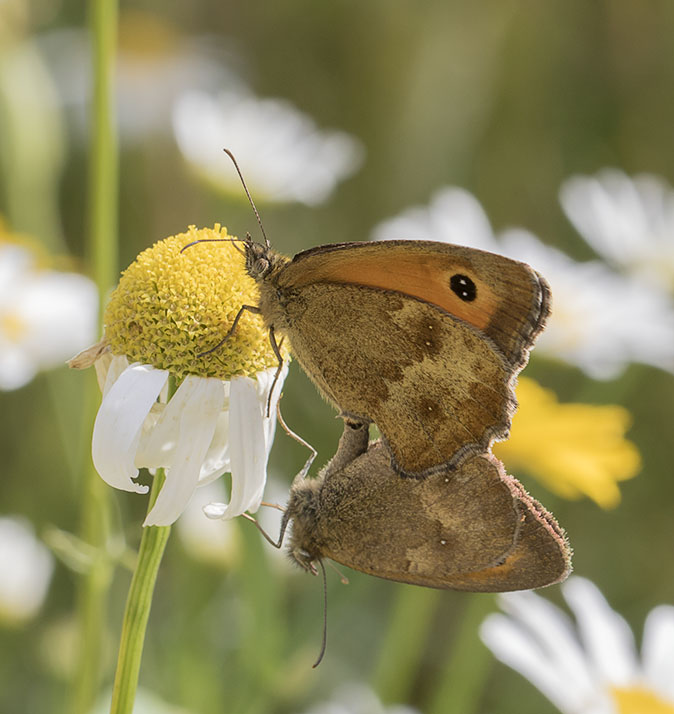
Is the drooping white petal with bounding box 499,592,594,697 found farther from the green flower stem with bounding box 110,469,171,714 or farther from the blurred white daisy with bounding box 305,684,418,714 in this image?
the green flower stem with bounding box 110,469,171,714

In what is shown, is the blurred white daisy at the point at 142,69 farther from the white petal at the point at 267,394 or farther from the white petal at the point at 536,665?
the white petal at the point at 267,394

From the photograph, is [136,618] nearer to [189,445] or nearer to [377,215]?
[189,445]

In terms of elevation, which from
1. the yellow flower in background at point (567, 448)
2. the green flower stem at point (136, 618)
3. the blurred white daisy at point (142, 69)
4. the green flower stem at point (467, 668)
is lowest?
the blurred white daisy at point (142, 69)

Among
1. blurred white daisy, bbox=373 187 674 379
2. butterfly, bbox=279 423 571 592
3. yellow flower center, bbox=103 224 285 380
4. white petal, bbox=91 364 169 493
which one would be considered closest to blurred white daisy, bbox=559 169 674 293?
blurred white daisy, bbox=373 187 674 379

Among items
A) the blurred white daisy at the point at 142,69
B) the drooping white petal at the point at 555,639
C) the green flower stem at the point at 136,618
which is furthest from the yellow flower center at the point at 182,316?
the blurred white daisy at the point at 142,69

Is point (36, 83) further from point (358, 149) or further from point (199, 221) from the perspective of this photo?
point (358, 149)

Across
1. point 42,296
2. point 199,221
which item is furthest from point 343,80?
point 42,296
